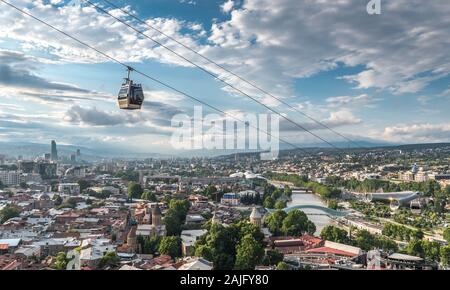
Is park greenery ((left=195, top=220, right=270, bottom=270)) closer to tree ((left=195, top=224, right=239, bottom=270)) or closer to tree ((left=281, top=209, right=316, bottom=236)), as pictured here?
tree ((left=195, top=224, right=239, bottom=270))

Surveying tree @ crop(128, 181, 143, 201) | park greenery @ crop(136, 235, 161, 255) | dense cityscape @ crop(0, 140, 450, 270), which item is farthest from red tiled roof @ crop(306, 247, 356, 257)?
tree @ crop(128, 181, 143, 201)

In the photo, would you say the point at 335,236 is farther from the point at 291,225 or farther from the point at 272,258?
the point at 272,258

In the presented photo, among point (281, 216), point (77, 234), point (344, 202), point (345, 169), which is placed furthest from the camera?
point (345, 169)

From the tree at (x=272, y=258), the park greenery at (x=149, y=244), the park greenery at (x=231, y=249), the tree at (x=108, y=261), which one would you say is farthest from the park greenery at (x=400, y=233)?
the tree at (x=108, y=261)

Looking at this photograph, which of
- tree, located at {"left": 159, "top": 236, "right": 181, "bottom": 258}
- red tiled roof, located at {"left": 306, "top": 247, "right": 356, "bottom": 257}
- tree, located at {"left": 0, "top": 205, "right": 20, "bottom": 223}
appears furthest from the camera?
tree, located at {"left": 0, "top": 205, "right": 20, "bottom": 223}
